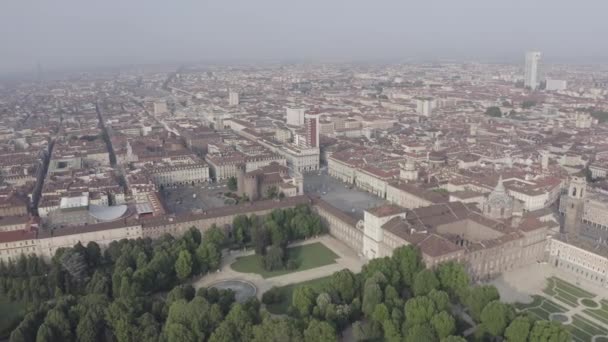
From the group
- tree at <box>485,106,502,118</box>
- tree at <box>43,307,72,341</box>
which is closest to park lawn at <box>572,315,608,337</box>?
Answer: tree at <box>43,307,72,341</box>

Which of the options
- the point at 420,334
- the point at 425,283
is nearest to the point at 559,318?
the point at 425,283

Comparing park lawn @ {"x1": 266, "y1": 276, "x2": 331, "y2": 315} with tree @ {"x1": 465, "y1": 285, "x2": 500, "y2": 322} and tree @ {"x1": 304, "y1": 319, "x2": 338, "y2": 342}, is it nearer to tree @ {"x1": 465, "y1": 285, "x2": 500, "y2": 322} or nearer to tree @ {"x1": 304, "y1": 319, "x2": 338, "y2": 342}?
tree @ {"x1": 304, "y1": 319, "x2": 338, "y2": 342}

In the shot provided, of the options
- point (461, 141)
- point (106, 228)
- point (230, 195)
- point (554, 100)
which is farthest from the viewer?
point (554, 100)

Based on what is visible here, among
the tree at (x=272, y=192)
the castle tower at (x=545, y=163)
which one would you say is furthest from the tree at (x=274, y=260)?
the castle tower at (x=545, y=163)

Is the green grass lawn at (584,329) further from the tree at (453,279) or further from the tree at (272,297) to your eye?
the tree at (272,297)

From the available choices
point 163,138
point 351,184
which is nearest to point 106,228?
point 351,184

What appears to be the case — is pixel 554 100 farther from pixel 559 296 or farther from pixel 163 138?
pixel 559 296
